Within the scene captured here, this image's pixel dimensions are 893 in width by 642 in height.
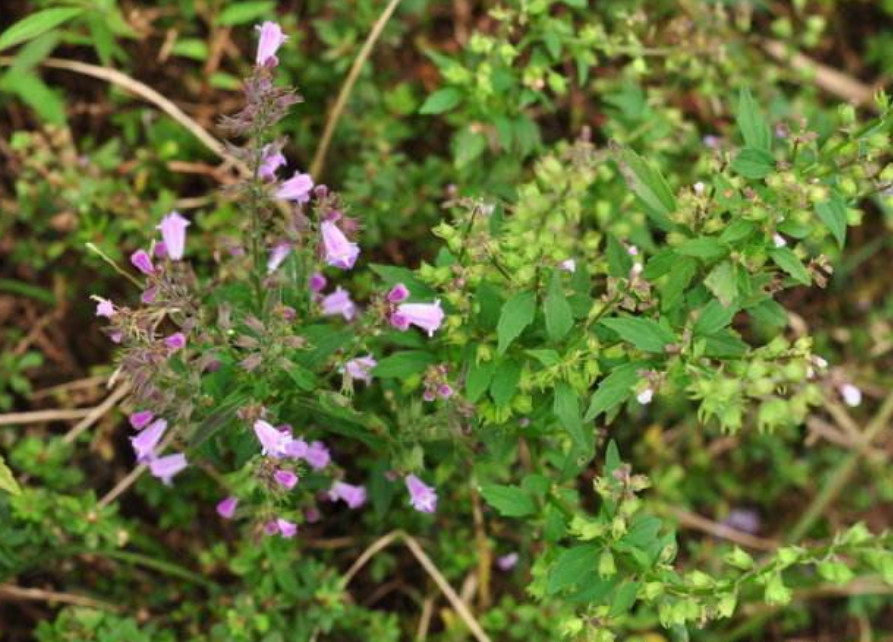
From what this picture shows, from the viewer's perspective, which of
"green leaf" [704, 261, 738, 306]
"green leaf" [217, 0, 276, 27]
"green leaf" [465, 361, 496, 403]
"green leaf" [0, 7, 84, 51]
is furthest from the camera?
"green leaf" [217, 0, 276, 27]

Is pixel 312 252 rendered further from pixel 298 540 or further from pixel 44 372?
pixel 44 372

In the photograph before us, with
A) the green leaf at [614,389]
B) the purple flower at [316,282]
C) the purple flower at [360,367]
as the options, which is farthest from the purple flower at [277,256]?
the green leaf at [614,389]

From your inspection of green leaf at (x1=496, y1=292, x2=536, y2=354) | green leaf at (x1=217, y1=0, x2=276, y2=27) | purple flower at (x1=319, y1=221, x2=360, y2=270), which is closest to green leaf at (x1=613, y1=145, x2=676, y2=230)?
green leaf at (x1=496, y1=292, x2=536, y2=354)

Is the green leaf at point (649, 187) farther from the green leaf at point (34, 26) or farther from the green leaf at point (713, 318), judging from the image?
the green leaf at point (34, 26)

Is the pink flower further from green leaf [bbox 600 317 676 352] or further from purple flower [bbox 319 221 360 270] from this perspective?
green leaf [bbox 600 317 676 352]

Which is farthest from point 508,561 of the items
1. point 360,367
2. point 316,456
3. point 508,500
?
point 360,367

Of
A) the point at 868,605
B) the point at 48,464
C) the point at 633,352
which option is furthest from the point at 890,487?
the point at 48,464
